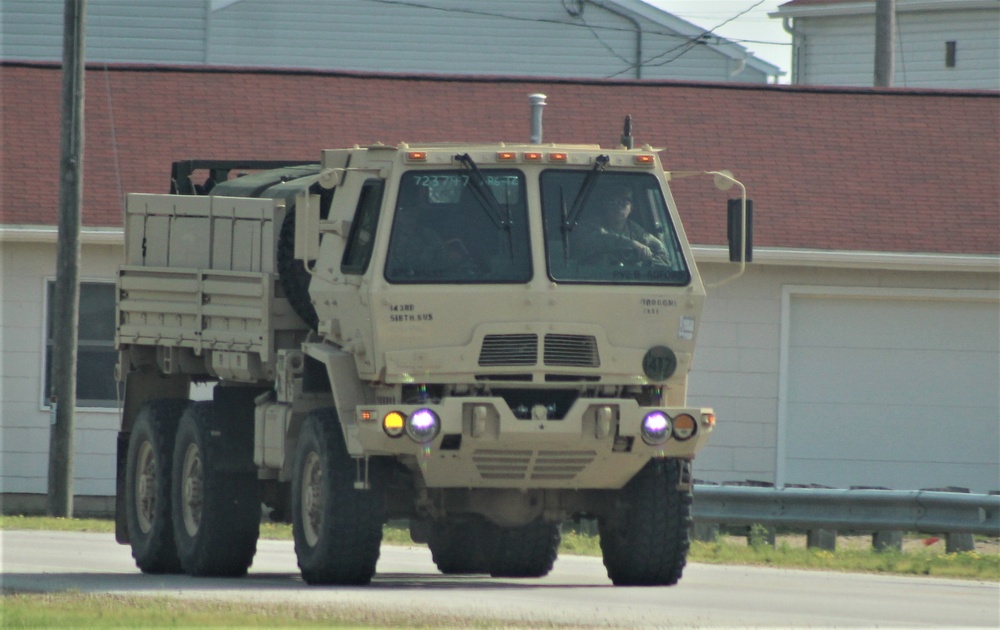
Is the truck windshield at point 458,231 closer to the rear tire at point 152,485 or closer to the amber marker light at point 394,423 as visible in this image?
the amber marker light at point 394,423

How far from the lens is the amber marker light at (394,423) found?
11438 millimetres

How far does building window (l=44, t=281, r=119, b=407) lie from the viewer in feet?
70.2

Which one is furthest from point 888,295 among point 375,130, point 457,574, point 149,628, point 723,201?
point 149,628

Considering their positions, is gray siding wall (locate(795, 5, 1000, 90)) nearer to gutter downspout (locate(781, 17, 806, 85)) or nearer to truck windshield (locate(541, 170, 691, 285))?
gutter downspout (locate(781, 17, 806, 85))

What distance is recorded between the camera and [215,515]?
1360 centimetres

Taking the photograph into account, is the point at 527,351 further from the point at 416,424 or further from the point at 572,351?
the point at 416,424

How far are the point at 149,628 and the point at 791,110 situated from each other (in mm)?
14811

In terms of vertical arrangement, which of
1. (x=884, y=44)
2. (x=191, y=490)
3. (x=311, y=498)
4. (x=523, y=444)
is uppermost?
→ (x=884, y=44)

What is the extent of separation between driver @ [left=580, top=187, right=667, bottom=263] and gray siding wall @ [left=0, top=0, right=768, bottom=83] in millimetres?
22934

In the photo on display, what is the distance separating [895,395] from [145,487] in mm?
9680

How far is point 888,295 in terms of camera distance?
69.9 ft

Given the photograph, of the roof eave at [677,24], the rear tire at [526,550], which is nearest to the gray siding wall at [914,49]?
the roof eave at [677,24]

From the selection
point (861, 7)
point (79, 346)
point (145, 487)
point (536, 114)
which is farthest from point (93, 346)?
point (861, 7)

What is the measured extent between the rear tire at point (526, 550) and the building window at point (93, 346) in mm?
8404
